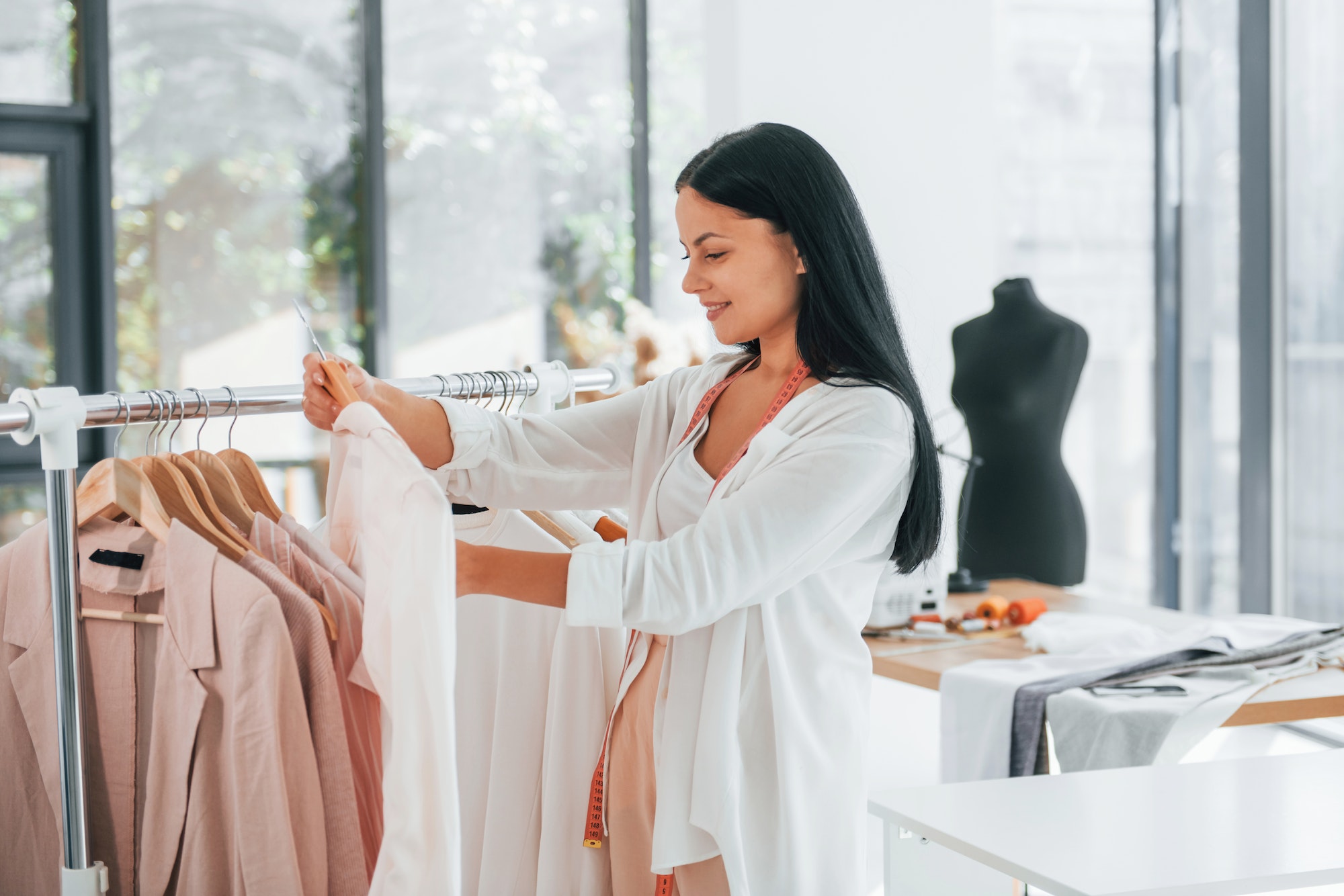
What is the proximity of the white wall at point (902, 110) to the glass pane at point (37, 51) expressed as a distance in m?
2.26

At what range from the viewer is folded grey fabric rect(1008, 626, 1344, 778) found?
2180mm

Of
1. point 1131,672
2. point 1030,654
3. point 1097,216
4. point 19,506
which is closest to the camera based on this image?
point 1131,672

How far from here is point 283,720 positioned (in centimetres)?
120

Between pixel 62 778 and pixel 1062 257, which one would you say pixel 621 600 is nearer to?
pixel 62 778

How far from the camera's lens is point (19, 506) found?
13.0 feet

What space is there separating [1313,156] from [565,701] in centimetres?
368

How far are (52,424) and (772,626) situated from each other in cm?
77

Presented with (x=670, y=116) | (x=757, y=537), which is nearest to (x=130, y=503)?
(x=757, y=537)

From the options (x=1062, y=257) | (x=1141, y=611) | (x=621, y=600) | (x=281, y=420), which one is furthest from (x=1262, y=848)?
(x=1062, y=257)

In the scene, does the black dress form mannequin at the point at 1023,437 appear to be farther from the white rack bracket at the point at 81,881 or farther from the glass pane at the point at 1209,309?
the white rack bracket at the point at 81,881

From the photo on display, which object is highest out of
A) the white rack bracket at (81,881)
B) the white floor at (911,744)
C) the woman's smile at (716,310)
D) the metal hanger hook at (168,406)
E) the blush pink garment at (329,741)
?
the woman's smile at (716,310)

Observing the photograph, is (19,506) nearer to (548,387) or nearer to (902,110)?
(548,387)

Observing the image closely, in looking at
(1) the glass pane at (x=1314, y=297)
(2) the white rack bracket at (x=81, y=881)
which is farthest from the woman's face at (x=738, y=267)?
(1) the glass pane at (x=1314, y=297)

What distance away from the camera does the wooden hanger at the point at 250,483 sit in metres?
1.41
